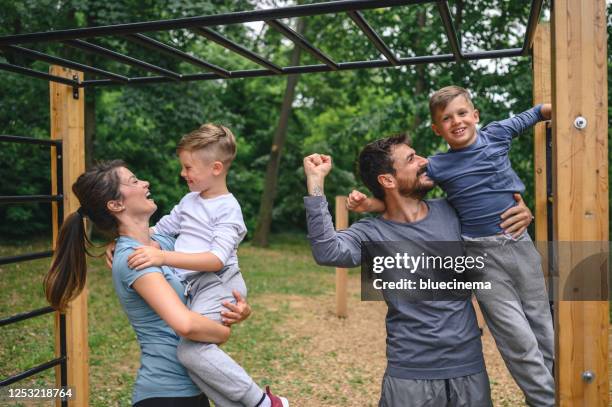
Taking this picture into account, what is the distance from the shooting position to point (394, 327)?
7.38ft

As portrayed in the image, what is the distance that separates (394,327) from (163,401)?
875mm

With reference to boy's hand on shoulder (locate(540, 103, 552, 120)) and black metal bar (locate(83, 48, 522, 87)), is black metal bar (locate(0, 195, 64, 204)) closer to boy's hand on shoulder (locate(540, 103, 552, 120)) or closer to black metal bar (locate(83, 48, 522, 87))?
black metal bar (locate(83, 48, 522, 87))

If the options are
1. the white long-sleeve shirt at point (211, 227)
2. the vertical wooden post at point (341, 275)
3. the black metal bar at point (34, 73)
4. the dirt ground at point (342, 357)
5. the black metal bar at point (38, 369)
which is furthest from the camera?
the vertical wooden post at point (341, 275)

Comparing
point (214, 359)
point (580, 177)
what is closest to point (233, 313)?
point (214, 359)

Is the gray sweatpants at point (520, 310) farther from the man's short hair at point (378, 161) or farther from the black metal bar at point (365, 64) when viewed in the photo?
the black metal bar at point (365, 64)

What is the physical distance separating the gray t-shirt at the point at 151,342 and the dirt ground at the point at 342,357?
3010mm

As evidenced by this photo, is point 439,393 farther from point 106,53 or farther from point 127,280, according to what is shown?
point 106,53

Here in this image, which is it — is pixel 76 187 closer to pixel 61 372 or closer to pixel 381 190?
pixel 381 190

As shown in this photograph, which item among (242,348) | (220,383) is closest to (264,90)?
(242,348)

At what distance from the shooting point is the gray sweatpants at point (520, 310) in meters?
2.25

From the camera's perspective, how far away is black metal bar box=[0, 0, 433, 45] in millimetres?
1827

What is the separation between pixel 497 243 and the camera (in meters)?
2.32

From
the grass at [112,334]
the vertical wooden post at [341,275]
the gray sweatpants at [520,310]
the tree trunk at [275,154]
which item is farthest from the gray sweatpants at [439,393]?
the tree trunk at [275,154]

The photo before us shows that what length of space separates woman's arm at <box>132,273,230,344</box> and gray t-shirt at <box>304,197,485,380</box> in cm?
49
